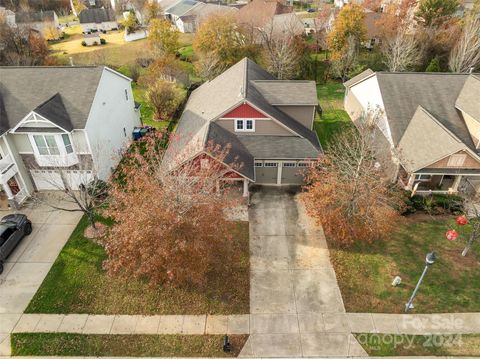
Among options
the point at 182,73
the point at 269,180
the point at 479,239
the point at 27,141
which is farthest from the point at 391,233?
the point at 182,73

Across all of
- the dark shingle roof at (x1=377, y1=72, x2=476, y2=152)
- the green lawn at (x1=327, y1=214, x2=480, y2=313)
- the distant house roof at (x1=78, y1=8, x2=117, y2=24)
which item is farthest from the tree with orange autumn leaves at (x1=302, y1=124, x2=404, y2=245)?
the distant house roof at (x1=78, y1=8, x2=117, y2=24)

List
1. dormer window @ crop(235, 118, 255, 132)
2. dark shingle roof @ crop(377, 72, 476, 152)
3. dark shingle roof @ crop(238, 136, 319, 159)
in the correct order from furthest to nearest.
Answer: dark shingle roof @ crop(377, 72, 476, 152) → dormer window @ crop(235, 118, 255, 132) → dark shingle roof @ crop(238, 136, 319, 159)

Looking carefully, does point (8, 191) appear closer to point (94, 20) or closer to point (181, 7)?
point (94, 20)

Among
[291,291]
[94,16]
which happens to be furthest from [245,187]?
[94,16]

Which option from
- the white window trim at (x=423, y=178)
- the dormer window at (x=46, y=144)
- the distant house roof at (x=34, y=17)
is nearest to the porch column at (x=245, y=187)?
the white window trim at (x=423, y=178)

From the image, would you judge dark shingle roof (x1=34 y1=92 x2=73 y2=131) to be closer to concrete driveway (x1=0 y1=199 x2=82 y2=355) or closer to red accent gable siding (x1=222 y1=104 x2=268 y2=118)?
concrete driveway (x1=0 y1=199 x2=82 y2=355)

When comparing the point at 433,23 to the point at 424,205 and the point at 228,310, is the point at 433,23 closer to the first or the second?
the point at 424,205
